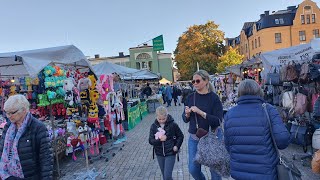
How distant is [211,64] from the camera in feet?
147

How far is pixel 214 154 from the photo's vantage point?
379 cm

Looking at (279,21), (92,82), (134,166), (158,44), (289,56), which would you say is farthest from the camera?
(279,21)

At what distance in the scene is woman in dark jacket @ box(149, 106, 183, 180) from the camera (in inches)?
181

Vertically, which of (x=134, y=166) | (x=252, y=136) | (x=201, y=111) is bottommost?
(x=134, y=166)

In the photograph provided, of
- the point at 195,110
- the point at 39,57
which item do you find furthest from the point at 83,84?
the point at 195,110

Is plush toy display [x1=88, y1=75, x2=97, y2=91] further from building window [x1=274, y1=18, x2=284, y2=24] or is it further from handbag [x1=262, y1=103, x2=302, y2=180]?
building window [x1=274, y1=18, x2=284, y2=24]

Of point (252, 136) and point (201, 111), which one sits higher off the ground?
point (201, 111)

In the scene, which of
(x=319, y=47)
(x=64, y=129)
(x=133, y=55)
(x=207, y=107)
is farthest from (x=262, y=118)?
(x=133, y=55)

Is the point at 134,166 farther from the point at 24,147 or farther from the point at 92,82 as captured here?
the point at 24,147

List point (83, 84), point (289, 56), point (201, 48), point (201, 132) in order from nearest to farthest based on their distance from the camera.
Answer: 1. point (201, 132)
2. point (83, 84)
3. point (289, 56)
4. point (201, 48)

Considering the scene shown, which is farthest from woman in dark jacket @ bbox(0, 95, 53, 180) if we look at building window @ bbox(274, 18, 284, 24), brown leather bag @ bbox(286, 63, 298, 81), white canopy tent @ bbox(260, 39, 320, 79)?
building window @ bbox(274, 18, 284, 24)

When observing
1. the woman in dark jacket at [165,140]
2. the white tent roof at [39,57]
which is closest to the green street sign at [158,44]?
the white tent roof at [39,57]

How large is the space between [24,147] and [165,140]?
80.3 inches

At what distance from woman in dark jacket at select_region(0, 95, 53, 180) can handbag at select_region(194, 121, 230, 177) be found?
1753 mm
